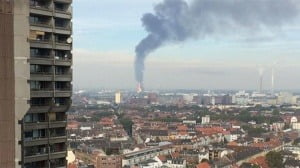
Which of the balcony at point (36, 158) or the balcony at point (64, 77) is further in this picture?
the balcony at point (64, 77)

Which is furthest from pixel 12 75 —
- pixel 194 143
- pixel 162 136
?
pixel 162 136

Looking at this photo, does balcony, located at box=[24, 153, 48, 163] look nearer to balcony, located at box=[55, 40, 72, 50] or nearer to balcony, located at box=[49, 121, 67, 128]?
balcony, located at box=[49, 121, 67, 128]

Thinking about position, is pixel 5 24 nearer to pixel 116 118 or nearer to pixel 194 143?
pixel 194 143

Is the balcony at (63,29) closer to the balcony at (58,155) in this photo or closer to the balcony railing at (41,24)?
the balcony railing at (41,24)

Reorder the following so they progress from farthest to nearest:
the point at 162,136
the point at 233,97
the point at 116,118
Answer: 1. the point at 233,97
2. the point at 116,118
3. the point at 162,136

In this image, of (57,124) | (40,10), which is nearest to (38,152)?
(57,124)

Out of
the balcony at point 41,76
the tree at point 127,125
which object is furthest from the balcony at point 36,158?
the tree at point 127,125

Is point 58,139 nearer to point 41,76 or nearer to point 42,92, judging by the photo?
point 42,92

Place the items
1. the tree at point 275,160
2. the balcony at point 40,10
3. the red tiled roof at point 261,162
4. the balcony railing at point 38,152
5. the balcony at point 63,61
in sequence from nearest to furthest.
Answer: the balcony railing at point 38,152
the balcony at point 40,10
the balcony at point 63,61
the red tiled roof at point 261,162
the tree at point 275,160
